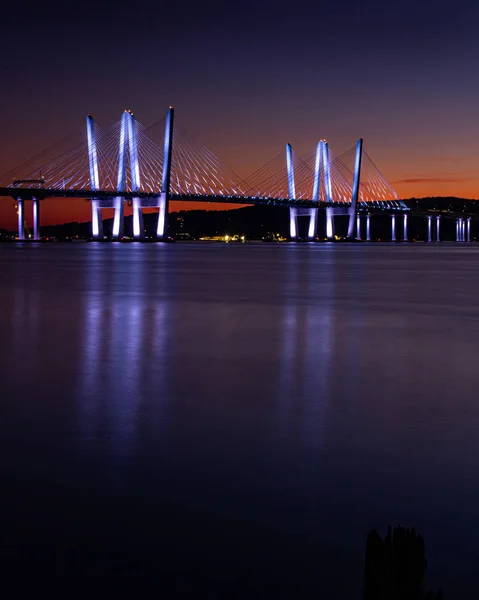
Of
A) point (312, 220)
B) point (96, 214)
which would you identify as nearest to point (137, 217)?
point (96, 214)

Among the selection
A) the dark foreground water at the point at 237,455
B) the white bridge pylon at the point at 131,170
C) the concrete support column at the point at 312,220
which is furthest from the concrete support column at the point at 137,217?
the dark foreground water at the point at 237,455

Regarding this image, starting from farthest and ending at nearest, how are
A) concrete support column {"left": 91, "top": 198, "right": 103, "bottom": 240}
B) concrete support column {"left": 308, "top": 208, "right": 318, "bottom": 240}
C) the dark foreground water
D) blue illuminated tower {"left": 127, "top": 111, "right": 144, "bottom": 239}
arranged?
concrete support column {"left": 308, "top": 208, "right": 318, "bottom": 240}, concrete support column {"left": 91, "top": 198, "right": 103, "bottom": 240}, blue illuminated tower {"left": 127, "top": 111, "right": 144, "bottom": 239}, the dark foreground water

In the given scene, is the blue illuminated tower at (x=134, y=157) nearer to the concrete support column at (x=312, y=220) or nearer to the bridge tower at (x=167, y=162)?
the bridge tower at (x=167, y=162)

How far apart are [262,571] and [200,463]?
4.80 feet

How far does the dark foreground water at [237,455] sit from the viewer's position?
3.39m

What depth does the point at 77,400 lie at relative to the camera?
651cm

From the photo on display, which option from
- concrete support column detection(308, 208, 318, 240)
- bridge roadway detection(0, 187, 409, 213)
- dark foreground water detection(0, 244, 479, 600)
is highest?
bridge roadway detection(0, 187, 409, 213)

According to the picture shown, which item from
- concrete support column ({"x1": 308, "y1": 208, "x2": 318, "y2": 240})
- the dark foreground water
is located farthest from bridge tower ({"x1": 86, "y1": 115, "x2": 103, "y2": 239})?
the dark foreground water

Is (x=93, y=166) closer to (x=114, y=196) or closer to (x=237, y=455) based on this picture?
(x=114, y=196)

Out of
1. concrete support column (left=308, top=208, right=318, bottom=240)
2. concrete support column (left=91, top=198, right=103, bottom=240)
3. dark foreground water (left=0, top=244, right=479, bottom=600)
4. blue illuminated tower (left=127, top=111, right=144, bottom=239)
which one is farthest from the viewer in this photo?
concrete support column (left=308, top=208, right=318, bottom=240)

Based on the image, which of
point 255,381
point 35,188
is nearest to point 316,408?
point 255,381

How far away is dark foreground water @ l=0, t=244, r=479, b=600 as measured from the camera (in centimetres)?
339

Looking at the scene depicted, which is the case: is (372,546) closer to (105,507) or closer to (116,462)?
(105,507)

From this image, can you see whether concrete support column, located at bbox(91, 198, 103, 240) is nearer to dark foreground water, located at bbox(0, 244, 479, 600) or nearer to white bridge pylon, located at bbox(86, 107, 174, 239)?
white bridge pylon, located at bbox(86, 107, 174, 239)
